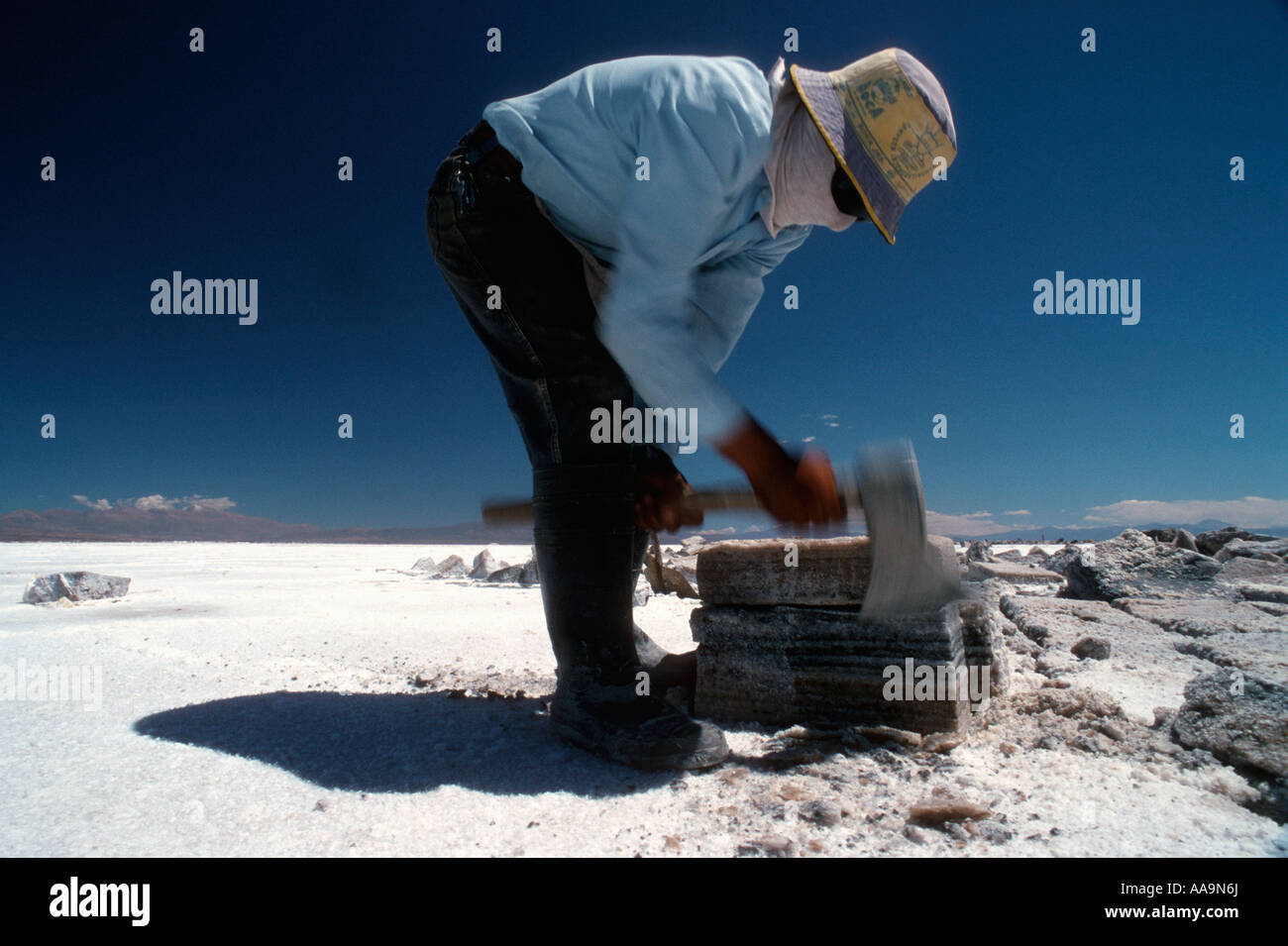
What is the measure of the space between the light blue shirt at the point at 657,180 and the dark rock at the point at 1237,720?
1.33 metres

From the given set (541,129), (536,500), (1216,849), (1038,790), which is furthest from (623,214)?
(1216,849)

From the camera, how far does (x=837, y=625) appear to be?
1884mm

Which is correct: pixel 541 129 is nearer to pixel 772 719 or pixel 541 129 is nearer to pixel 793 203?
pixel 793 203

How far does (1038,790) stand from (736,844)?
2.19ft

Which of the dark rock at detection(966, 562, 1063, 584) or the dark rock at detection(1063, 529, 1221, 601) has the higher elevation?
the dark rock at detection(1063, 529, 1221, 601)

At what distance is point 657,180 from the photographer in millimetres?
1265

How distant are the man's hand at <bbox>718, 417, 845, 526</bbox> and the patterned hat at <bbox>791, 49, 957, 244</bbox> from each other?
486 mm

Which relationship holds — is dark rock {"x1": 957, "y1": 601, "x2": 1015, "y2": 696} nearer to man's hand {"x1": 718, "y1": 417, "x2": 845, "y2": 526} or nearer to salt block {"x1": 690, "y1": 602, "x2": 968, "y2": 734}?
salt block {"x1": 690, "y1": 602, "x2": 968, "y2": 734}

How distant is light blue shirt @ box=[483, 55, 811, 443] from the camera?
1258 millimetres

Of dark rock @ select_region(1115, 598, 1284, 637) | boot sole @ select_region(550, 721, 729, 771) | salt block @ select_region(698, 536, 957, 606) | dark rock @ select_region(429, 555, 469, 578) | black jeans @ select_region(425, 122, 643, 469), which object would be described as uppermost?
black jeans @ select_region(425, 122, 643, 469)

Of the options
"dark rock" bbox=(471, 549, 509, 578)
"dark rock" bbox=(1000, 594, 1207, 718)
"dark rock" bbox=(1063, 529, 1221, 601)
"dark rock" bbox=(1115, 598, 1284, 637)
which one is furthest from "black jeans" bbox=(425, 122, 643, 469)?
"dark rock" bbox=(471, 549, 509, 578)

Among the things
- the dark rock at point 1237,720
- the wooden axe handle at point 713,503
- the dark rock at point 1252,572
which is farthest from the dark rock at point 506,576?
the dark rock at point 1252,572

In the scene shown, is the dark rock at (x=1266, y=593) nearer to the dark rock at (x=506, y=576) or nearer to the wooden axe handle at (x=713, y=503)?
the wooden axe handle at (x=713, y=503)

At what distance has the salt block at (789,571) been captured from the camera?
6.07 ft
